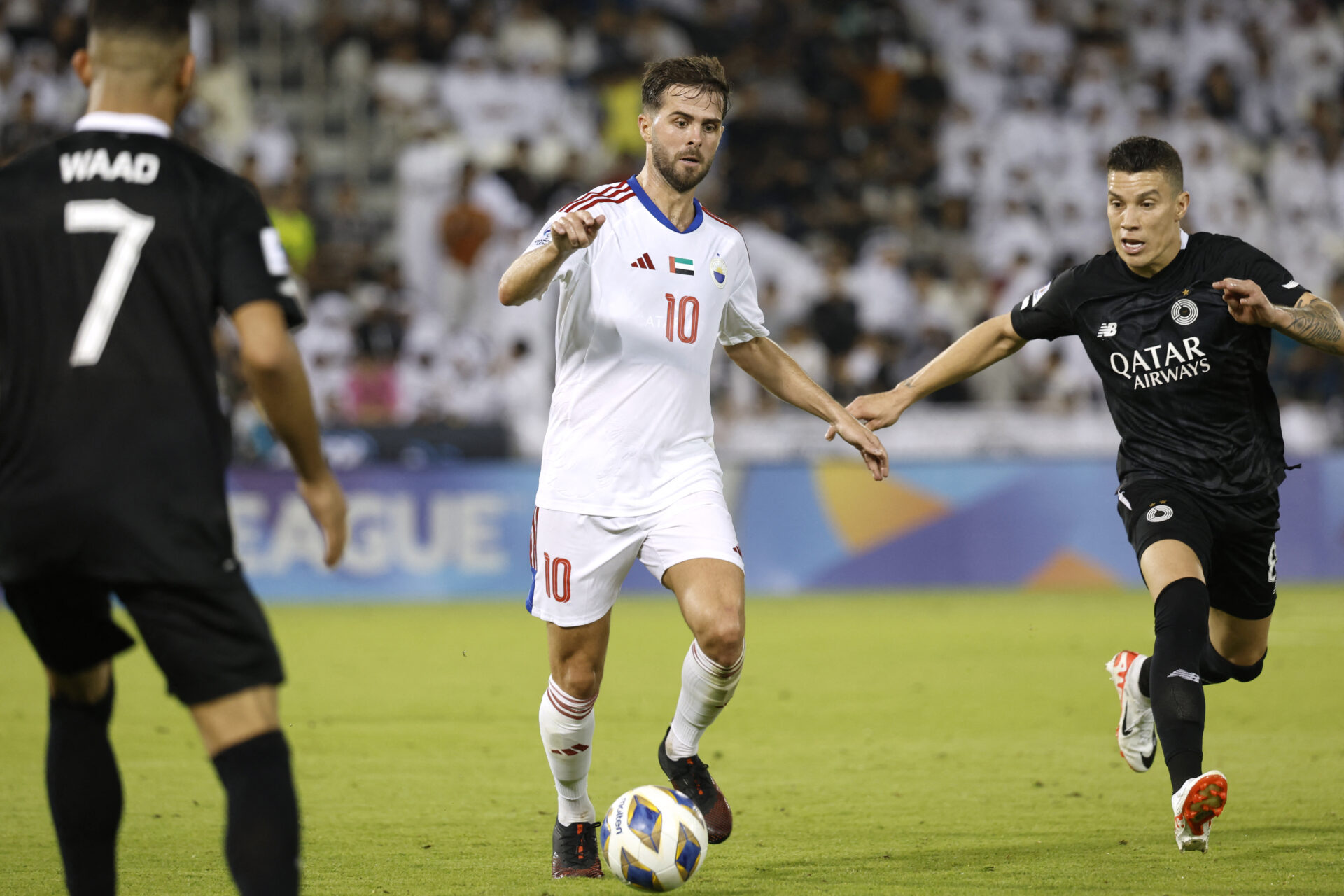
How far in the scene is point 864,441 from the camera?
237 inches

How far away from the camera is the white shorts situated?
548 cm

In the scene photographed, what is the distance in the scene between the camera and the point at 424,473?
51.6 feet

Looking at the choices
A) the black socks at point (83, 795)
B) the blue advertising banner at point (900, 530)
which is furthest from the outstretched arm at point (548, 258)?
the blue advertising banner at point (900, 530)

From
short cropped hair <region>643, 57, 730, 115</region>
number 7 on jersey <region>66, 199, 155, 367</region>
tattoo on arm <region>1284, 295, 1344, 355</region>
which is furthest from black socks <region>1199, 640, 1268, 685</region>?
number 7 on jersey <region>66, 199, 155, 367</region>

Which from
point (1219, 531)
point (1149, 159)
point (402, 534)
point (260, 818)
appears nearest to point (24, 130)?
point (402, 534)

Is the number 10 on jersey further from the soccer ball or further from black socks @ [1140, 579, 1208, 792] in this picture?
black socks @ [1140, 579, 1208, 792]

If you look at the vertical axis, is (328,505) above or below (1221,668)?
above

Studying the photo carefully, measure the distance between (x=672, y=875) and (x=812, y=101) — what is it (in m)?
18.4

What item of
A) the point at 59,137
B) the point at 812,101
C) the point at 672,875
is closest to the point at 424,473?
the point at 812,101

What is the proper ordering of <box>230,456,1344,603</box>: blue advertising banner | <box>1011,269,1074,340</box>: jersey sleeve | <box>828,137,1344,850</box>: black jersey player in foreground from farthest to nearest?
<box>230,456,1344,603</box>: blue advertising banner → <box>1011,269,1074,340</box>: jersey sleeve → <box>828,137,1344,850</box>: black jersey player in foreground

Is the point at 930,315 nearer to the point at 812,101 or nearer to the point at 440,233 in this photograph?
the point at 812,101

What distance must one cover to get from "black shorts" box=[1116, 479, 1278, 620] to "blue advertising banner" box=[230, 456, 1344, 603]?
9.60 m

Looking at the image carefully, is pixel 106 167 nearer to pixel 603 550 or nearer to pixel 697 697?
pixel 603 550

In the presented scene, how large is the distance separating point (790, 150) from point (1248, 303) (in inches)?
645
